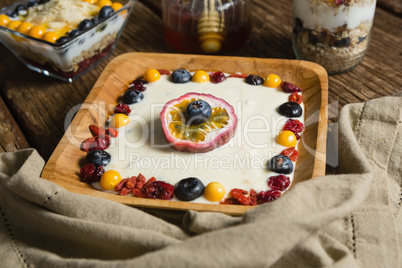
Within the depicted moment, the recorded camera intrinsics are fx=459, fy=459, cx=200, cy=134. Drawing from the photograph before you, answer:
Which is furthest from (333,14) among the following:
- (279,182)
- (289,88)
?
(279,182)

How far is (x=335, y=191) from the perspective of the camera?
1065 millimetres

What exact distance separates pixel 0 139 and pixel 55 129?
187 mm

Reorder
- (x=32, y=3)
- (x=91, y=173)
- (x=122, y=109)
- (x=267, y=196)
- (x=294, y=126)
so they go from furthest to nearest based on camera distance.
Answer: (x=32, y=3) < (x=122, y=109) < (x=294, y=126) < (x=91, y=173) < (x=267, y=196)

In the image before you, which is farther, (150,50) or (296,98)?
(150,50)

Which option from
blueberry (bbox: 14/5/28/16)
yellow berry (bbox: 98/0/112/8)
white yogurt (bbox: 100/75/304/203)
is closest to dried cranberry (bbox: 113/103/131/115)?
white yogurt (bbox: 100/75/304/203)

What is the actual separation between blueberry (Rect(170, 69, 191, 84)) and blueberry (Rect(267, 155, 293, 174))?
50 cm

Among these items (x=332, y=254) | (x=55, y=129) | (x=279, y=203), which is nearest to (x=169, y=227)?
(x=279, y=203)

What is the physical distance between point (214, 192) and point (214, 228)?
0.49 ft

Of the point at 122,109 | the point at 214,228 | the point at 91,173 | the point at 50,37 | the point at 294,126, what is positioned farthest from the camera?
the point at 50,37

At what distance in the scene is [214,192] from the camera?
1177mm

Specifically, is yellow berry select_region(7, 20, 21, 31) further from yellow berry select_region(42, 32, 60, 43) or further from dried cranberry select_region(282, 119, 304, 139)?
dried cranberry select_region(282, 119, 304, 139)

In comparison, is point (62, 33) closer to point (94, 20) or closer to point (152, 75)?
point (94, 20)

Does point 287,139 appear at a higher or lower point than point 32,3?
lower

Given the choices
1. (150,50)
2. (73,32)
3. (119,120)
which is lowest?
(150,50)
